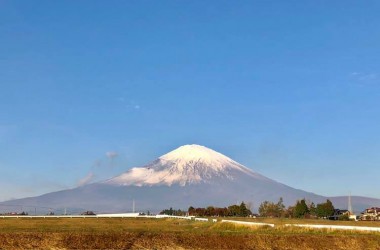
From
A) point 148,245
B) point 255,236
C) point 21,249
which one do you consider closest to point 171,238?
point 148,245

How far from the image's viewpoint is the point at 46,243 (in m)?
42.9

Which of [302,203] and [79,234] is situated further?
[302,203]

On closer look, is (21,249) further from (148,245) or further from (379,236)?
(379,236)

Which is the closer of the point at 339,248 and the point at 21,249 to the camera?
the point at 21,249

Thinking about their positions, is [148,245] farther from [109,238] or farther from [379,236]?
[379,236]

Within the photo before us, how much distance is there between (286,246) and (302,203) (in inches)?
6153

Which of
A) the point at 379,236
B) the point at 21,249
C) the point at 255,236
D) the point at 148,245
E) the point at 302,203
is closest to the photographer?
the point at 21,249

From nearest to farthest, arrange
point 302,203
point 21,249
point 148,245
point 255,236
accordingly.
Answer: point 21,249 → point 148,245 → point 255,236 → point 302,203

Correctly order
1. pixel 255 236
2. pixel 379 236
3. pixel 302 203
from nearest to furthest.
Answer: pixel 255 236 → pixel 379 236 → pixel 302 203

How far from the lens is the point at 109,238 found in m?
45.6

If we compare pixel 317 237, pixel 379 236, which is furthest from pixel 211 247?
pixel 379 236

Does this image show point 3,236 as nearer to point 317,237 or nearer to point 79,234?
point 79,234

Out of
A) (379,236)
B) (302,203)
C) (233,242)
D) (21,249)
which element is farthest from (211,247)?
(302,203)

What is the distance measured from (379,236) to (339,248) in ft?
29.0
